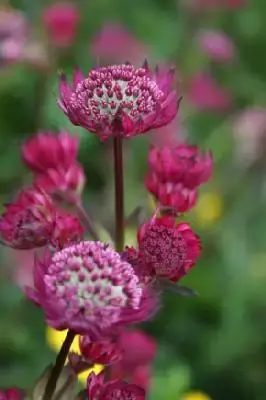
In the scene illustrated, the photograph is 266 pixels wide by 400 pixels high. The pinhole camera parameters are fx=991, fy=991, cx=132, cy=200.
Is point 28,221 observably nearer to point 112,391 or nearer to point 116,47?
point 112,391

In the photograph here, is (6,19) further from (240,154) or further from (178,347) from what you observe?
(178,347)

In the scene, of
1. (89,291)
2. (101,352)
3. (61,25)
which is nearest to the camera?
(89,291)

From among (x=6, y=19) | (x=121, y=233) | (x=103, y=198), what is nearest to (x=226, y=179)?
(x=103, y=198)

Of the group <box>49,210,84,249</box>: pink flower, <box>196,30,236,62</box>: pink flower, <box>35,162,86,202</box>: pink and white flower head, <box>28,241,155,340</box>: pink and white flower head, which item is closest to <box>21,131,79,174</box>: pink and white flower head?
<box>35,162,86,202</box>: pink and white flower head

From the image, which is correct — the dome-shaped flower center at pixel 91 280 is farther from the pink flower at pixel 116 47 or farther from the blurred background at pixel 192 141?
the pink flower at pixel 116 47

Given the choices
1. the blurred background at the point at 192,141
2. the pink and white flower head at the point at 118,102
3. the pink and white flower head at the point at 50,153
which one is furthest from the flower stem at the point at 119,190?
the blurred background at the point at 192,141

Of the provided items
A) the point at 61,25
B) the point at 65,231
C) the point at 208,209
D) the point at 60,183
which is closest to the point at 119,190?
the point at 65,231
